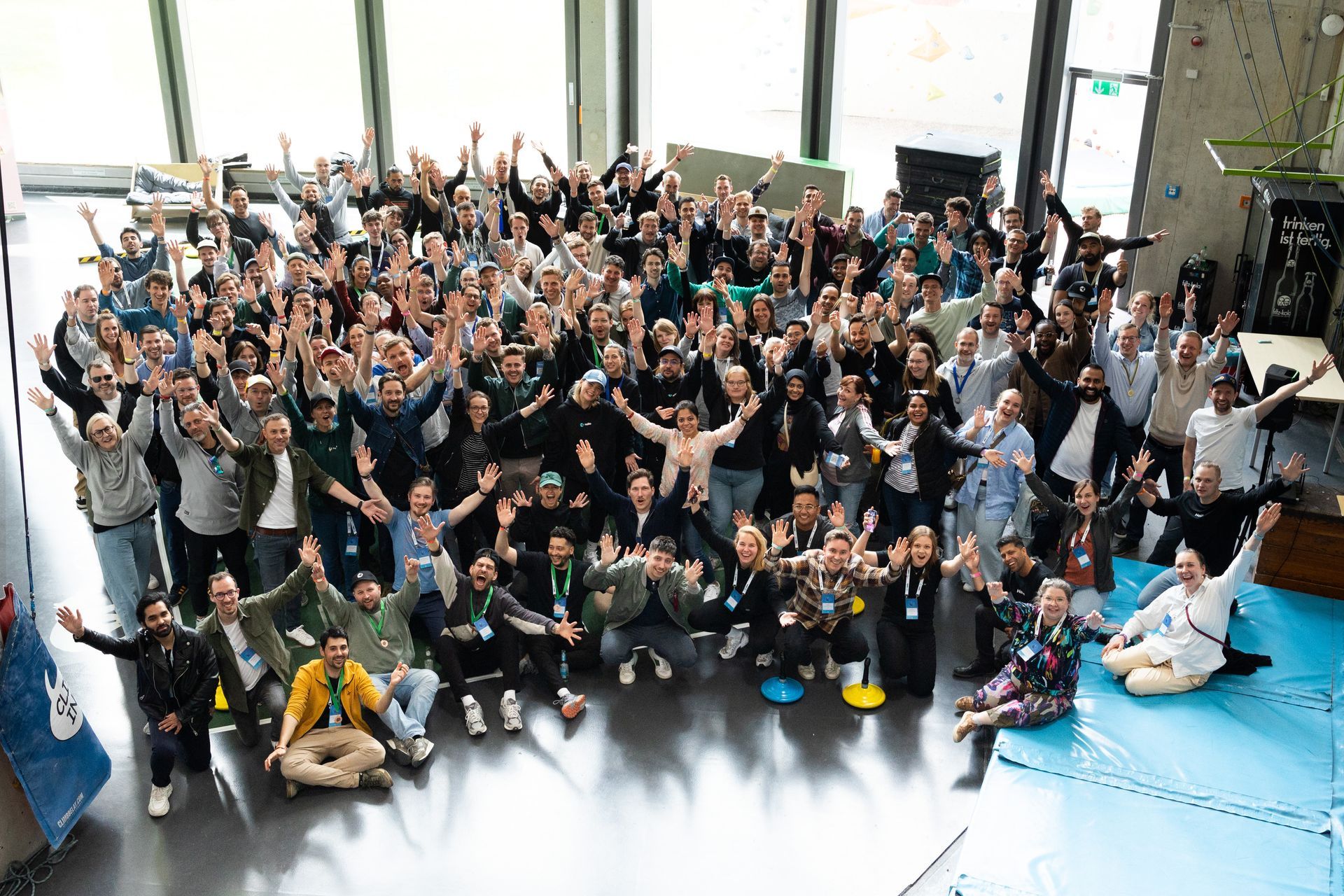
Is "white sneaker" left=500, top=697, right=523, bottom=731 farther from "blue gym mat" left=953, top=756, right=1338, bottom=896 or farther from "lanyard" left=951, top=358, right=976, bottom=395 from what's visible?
"lanyard" left=951, top=358, right=976, bottom=395

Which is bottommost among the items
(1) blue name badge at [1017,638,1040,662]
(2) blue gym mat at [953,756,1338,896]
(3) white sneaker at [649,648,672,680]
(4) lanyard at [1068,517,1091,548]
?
(2) blue gym mat at [953,756,1338,896]

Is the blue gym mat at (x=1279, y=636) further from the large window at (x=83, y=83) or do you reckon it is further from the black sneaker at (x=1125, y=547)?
the large window at (x=83, y=83)

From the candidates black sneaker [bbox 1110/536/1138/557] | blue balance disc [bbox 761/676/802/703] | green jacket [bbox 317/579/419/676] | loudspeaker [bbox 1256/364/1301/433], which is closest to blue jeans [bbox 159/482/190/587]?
green jacket [bbox 317/579/419/676]

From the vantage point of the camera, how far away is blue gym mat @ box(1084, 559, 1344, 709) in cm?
603

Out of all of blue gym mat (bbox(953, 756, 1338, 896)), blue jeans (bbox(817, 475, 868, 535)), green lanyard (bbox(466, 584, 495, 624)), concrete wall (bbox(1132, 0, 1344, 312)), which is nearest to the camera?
blue gym mat (bbox(953, 756, 1338, 896))

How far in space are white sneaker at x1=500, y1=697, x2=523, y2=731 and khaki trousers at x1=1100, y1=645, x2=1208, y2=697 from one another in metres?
3.18

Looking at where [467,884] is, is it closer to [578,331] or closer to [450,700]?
[450,700]

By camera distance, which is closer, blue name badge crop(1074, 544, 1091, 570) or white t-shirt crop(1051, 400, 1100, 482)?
blue name badge crop(1074, 544, 1091, 570)

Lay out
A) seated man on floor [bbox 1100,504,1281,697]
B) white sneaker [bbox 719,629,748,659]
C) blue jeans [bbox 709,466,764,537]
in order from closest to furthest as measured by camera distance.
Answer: seated man on floor [bbox 1100,504,1281,697] < white sneaker [bbox 719,629,748,659] < blue jeans [bbox 709,466,764,537]

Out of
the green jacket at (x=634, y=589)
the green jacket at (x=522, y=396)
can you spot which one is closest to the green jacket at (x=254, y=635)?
the green jacket at (x=634, y=589)

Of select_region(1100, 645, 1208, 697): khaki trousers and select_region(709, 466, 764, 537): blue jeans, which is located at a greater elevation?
select_region(709, 466, 764, 537): blue jeans

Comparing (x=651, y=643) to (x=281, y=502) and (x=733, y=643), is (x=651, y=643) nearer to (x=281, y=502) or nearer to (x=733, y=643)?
(x=733, y=643)

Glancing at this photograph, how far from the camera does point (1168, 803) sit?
521cm

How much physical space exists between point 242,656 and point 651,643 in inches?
84.3
